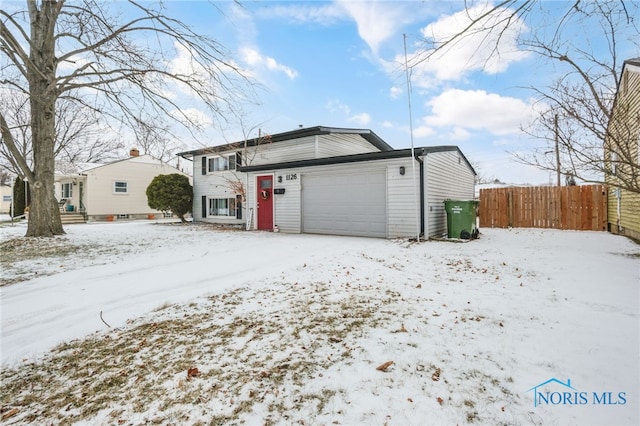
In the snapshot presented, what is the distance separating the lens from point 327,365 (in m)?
2.23

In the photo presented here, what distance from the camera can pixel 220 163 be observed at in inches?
662

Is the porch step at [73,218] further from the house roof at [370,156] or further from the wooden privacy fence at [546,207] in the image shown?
the wooden privacy fence at [546,207]

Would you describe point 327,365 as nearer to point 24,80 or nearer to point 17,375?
point 17,375

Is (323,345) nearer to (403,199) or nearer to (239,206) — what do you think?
(403,199)

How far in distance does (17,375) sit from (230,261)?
3.87 meters

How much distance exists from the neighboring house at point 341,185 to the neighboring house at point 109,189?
8128 mm

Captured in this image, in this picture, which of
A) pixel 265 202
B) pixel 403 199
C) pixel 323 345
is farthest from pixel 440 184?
pixel 323 345

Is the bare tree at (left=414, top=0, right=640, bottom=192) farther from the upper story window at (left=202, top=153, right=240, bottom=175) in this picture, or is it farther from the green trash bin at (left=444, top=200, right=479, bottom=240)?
the upper story window at (left=202, top=153, right=240, bottom=175)

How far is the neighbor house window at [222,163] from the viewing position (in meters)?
16.2

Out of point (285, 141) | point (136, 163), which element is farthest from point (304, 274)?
point (136, 163)

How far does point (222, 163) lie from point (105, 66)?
8.88m

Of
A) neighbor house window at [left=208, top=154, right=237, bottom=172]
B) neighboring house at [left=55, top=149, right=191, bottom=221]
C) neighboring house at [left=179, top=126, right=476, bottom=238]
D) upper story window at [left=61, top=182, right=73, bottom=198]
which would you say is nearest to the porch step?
neighboring house at [left=55, top=149, right=191, bottom=221]

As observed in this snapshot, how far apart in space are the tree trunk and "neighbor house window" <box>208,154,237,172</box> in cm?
733

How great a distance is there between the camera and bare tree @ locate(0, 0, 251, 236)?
6.79 metres
